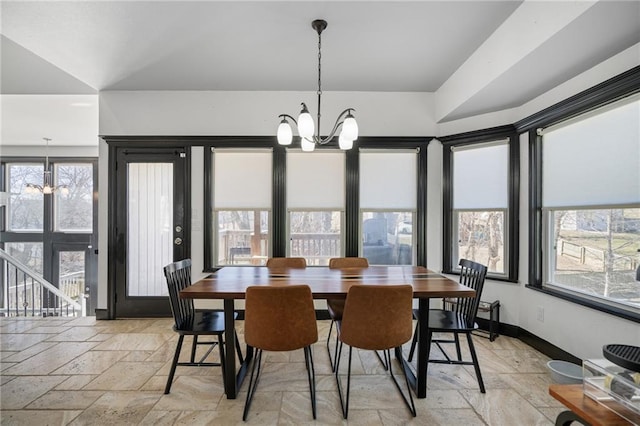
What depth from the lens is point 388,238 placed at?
3.98 meters

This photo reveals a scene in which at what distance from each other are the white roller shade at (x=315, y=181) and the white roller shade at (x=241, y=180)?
0.32 m

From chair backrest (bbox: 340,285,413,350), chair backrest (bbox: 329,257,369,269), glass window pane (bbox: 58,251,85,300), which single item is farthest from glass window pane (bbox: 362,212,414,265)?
glass window pane (bbox: 58,251,85,300)

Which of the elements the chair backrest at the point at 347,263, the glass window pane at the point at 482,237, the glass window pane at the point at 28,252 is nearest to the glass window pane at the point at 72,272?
the glass window pane at the point at 28,252

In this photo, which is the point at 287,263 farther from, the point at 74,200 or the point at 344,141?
the point at 74,200

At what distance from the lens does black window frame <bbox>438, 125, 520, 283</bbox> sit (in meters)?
3.34

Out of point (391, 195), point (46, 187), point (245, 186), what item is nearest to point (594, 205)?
point (391, 195)

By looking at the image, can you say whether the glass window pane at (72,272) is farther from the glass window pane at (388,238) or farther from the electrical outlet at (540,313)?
Result: the electrical outlet at (540,313)

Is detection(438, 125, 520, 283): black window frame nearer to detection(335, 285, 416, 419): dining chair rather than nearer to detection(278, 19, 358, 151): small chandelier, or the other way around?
detection(278, 19, 358, 151): small chandelier

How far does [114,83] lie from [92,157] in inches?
144

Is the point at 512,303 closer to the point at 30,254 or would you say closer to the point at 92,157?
the point at 92,157

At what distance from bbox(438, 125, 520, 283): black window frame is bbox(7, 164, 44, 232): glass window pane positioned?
798 cm

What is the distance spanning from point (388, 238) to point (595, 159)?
7.13 feet

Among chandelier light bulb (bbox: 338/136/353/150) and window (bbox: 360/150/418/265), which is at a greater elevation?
chandelier light bulb (bbox: 338/136/353/150)

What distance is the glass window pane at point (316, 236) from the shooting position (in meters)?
3.98
